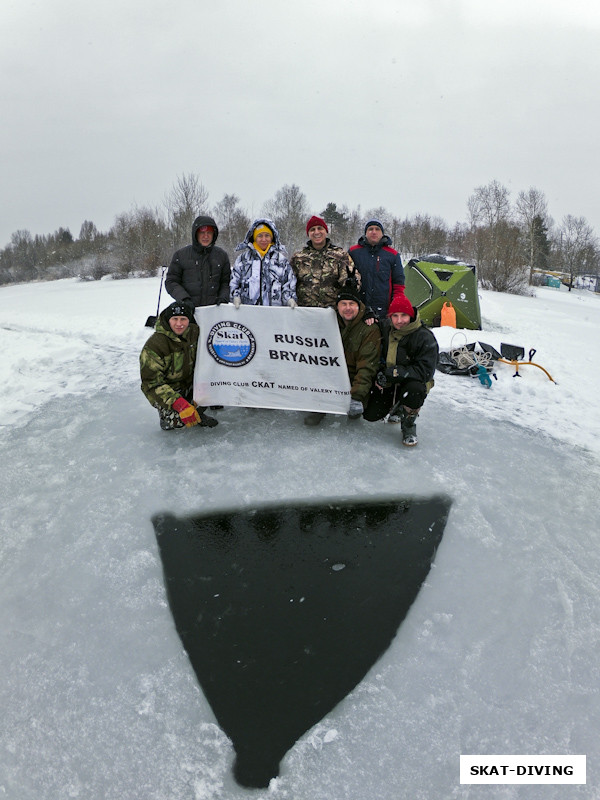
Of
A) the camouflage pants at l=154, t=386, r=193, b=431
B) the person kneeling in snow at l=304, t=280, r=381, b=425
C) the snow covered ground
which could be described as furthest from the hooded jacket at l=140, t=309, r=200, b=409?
the person kneeling in snow at l=304, t=280, r=381, b=425

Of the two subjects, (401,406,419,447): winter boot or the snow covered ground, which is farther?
(401,406,419,447): winter boot

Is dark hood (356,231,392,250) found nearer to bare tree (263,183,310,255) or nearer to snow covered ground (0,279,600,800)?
snow covered ground (0,279,600,800)

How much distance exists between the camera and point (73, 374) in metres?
5.58

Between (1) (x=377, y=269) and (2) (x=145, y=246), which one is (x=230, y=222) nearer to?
(2) (x=145, y=246)

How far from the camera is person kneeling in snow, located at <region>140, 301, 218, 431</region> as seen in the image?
3785 millimetres

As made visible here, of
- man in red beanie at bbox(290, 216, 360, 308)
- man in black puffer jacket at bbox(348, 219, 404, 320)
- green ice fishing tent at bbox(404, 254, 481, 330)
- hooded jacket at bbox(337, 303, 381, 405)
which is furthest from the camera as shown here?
green ice fishing tent at bbox(404, 254, 481, 330)

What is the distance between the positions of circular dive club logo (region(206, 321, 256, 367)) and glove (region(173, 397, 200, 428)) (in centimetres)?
52

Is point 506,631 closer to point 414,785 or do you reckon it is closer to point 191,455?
point 414,785

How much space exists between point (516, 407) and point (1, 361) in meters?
5.74

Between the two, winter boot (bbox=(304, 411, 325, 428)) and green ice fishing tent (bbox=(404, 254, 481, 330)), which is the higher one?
green ice fishing tent (bbox=(404, 254, 481, 330))

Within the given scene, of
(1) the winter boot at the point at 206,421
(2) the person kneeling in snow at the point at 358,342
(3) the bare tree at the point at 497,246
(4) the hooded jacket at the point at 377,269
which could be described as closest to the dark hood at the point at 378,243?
(4) the hooded jacket at the point at 377,269

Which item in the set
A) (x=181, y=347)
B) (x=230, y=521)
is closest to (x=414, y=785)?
(x=230, y=521)

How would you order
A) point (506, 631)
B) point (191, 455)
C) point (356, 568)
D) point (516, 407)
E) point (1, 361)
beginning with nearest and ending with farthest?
point (506, 631) < point (356, 568) < point (191, 455) < point (516, 407) < point (1, 361)

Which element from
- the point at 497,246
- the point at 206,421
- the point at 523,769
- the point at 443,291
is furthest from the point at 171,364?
the point at 497,246
